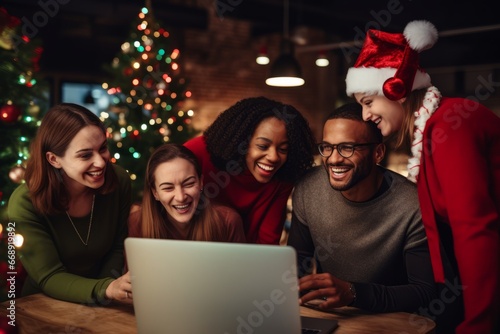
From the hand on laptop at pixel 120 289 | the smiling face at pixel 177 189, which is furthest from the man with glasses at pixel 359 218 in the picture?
the hand on laptop at pixel 120 289

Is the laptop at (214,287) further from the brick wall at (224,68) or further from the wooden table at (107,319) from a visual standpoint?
the brick wall at (224,68)

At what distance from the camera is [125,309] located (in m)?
1.70

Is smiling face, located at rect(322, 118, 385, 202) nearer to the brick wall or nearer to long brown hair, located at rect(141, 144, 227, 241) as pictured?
long brown hair, located at rect(141, 144, 227, 241)

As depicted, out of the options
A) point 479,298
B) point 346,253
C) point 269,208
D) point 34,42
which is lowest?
point 479,298

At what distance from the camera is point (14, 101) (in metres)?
2.96

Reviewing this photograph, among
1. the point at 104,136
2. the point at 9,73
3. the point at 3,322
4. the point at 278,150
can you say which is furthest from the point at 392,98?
the point at 9,73

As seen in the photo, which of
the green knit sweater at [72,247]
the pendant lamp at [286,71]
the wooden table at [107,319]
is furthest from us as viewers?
the pendant lamp at [286,71]

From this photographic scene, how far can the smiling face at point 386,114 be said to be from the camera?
1.87 metres

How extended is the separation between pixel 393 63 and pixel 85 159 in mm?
1173

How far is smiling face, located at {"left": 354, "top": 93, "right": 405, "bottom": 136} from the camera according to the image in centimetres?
187

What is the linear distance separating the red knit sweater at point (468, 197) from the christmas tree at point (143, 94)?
330 cm

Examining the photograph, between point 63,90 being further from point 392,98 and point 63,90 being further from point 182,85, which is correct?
point 392,98

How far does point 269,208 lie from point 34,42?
5.93 ft

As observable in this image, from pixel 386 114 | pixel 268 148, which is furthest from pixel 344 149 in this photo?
pixel 268 148
